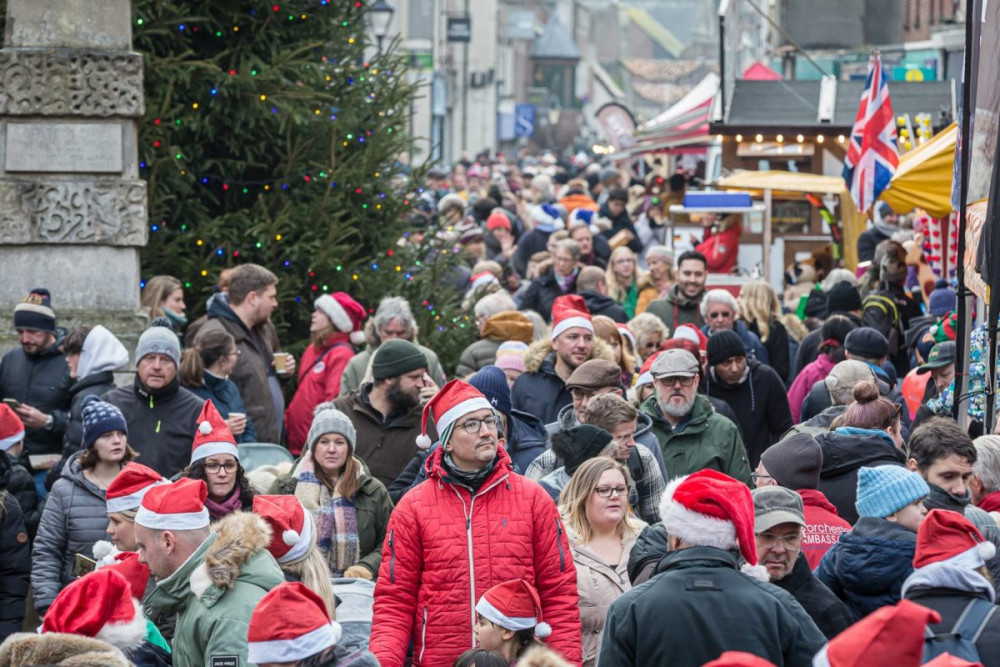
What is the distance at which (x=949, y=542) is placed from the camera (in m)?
5.23

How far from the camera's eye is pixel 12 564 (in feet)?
25.9

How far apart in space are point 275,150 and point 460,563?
8.13m

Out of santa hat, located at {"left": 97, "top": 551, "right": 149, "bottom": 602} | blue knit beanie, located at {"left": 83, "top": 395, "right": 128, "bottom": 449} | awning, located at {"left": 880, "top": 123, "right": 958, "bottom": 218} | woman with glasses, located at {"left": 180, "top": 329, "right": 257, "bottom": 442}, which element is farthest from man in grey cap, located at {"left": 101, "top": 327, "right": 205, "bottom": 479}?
awning, located at {"left": 880, "top": 123, "right": 958, "bottom": 218}

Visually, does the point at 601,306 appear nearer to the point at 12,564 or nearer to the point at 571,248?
the point at 571,248

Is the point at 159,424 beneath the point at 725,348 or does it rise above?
beneath

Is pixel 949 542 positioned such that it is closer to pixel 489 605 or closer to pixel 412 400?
pixel 489 605

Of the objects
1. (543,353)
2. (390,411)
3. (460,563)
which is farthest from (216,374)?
(460,563)

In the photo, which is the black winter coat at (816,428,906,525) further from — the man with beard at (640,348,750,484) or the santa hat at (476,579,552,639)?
the santa hat at (476,579,552,639)

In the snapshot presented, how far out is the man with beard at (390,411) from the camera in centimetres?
892

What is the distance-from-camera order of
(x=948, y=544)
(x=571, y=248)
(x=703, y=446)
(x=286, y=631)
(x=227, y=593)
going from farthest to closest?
(x=571, y=248) → (x=703, y=446) → (x=227, y=593) → (x=948, y=544) → (x=286, y=631)

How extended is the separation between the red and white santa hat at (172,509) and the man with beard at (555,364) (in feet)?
12.7

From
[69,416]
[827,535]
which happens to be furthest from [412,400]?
[827,535]

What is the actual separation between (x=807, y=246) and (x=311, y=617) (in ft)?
54.8

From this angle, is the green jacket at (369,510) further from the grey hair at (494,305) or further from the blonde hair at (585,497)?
the grey hair at (494,305)
